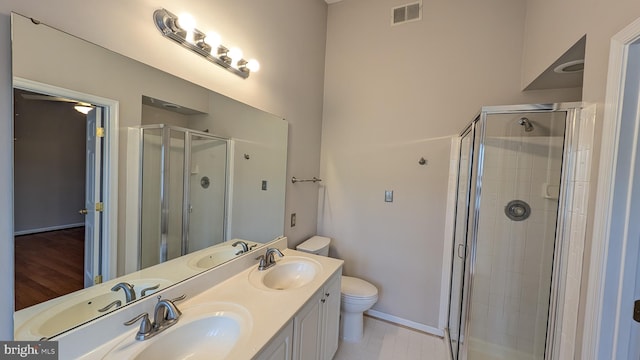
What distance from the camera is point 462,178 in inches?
81.7

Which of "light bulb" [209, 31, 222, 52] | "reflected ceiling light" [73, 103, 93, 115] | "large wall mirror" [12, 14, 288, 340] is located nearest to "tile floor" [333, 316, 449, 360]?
"large wall mirror" [12, 14, 288, 340]

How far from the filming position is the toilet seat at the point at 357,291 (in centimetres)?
217

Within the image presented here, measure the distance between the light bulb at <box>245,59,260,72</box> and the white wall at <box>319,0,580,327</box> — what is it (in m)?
1.09

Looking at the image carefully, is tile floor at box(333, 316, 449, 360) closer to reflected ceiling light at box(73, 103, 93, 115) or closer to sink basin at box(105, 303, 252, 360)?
sink basin at box(105, 303, 252, 360)

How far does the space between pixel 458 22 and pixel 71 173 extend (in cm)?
287

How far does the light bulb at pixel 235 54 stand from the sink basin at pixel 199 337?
1.41 m

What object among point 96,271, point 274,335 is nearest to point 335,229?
point 274,335

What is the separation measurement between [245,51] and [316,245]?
174cm

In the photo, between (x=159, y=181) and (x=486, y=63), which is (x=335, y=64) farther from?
(x=159, y=181)

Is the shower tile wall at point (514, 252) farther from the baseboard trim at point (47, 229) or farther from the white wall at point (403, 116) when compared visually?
the baseboard trim at point (47, 229)

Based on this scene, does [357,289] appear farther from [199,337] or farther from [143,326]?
[143,326]

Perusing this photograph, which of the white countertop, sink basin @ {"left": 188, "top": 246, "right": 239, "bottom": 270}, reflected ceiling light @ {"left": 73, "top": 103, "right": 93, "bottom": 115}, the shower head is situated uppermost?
the shower head

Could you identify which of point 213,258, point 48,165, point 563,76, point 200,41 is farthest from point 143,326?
point 563,76

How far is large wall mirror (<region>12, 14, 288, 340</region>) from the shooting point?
82cm
